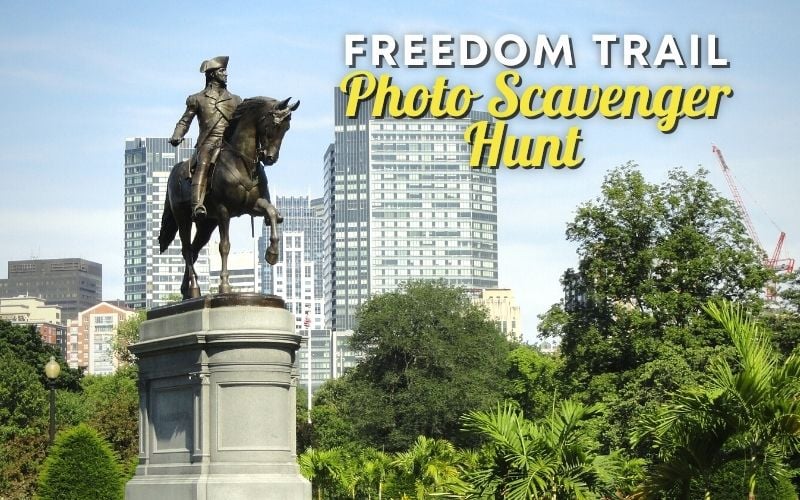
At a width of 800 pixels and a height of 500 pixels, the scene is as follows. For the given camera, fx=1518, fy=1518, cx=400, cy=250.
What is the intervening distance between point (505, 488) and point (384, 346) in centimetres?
7475

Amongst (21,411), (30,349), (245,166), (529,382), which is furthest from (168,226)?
(30,349)

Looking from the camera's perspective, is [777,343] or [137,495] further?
[777,343]

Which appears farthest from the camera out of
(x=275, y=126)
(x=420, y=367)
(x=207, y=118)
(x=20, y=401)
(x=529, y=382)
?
(x=529, y=382)

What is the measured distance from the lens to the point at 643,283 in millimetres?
61281

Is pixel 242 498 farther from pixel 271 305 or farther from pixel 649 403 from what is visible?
pixel 649 403

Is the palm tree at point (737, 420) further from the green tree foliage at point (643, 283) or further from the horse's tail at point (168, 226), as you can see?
the green tree foliage at point (643, 283)

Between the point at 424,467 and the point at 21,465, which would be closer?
the point at 424,467

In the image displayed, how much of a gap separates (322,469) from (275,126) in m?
37.7

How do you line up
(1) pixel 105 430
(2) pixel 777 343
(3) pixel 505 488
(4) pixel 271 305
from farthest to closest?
(1) pixel 105 430 < (2) pixel 777 343 < (4) pixel 271 305 < (3) pixel 505 488

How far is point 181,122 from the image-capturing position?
2825 cm

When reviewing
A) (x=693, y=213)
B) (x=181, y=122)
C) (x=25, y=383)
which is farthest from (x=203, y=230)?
(x=25, y=383)

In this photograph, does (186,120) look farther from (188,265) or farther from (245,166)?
(188,265)

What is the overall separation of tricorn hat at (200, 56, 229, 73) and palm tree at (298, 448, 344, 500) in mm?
34658

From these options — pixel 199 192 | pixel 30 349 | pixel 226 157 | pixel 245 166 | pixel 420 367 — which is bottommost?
pixel 420 367
